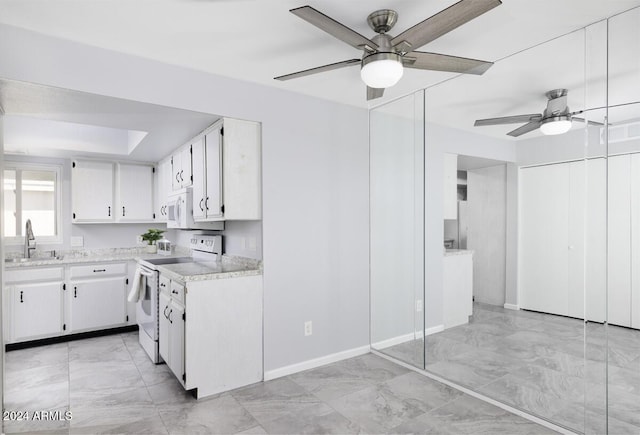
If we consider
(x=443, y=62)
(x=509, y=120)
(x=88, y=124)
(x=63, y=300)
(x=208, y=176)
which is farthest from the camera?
(x=63, y=300)

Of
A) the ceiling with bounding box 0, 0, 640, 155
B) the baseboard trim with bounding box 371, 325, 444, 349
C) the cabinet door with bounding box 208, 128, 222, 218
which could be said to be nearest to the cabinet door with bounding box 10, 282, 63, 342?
the ceiling with bounding box 0, 0, 640, 155

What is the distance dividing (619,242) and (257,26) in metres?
2.30

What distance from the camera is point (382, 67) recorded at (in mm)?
1902

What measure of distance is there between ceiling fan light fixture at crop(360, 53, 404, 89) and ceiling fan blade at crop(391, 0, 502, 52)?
0.07 m

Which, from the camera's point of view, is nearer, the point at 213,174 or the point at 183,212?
the point at 213,174

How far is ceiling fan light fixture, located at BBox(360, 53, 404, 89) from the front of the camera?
1.89 metres

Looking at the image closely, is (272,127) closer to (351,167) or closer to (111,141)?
(351,167)

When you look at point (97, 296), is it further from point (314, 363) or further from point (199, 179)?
point (314, 363)

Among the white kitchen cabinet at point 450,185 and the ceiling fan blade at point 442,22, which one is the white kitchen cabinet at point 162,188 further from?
the ceiling fan blade at point 442,22

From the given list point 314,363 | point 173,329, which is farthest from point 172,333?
point 314,363

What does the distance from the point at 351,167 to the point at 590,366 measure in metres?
2.29

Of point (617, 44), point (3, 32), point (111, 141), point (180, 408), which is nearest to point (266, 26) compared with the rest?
point (3, 32)

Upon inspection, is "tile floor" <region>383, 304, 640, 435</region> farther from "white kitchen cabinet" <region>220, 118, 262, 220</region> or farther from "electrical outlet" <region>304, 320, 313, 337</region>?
"white kitchen cabinet" <region>220, 118, 262, 220</region>

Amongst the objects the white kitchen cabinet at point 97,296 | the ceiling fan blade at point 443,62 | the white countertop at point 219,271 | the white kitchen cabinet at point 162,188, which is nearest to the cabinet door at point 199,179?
the white countertop at point 219,271
